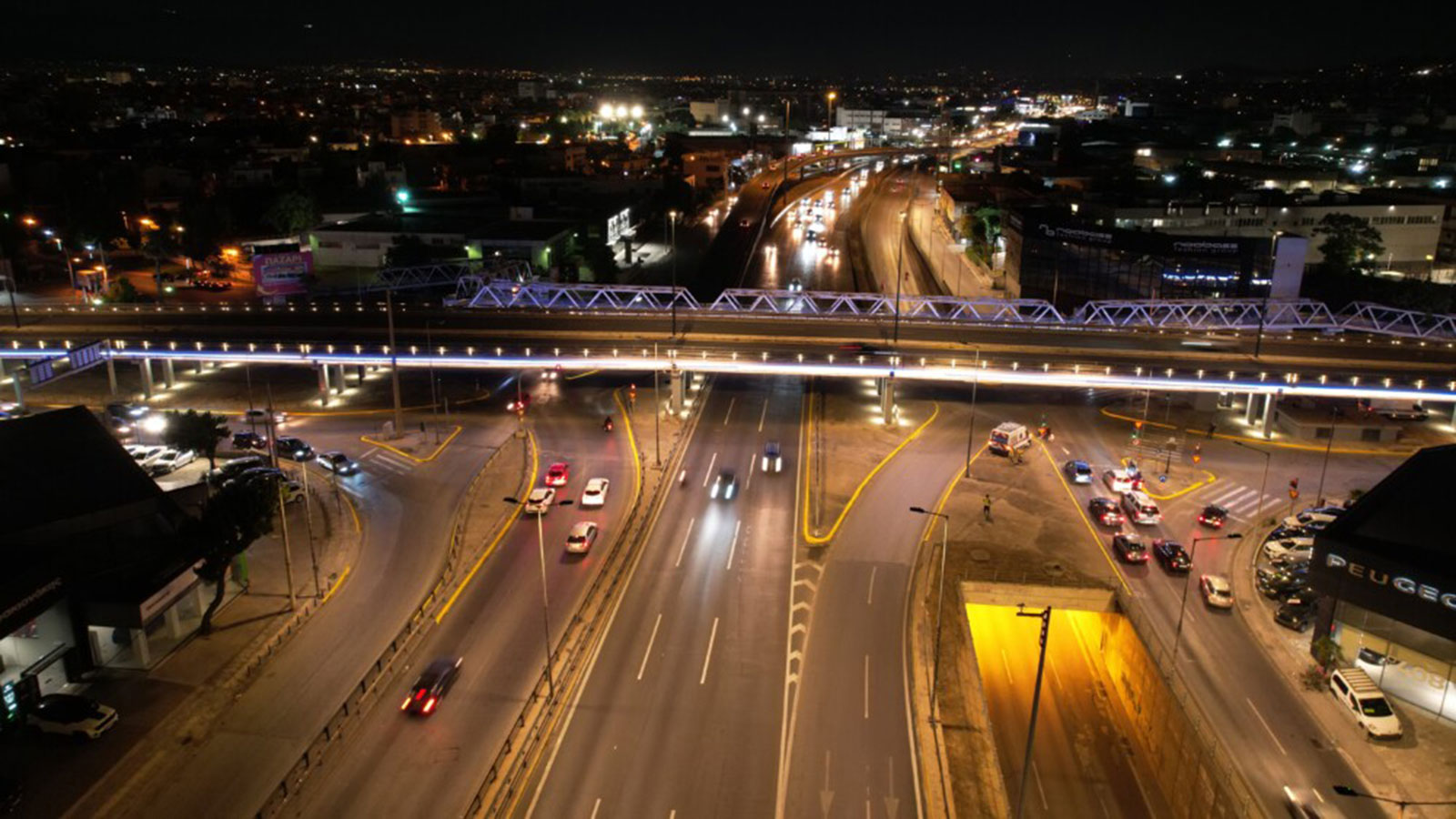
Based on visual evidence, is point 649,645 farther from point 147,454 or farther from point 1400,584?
point 147,454

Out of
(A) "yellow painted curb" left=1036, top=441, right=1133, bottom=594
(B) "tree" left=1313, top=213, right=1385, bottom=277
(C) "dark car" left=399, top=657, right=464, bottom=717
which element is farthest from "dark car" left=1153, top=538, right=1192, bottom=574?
(B) "tree" left=1313, top=213, right=1385, bottom=277

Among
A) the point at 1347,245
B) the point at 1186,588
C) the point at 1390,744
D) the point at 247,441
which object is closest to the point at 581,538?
the point at 247,441

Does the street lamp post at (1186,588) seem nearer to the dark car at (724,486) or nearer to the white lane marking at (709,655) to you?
the white lane marking at (709,655)

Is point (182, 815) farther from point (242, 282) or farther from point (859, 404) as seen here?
point (242, 282)

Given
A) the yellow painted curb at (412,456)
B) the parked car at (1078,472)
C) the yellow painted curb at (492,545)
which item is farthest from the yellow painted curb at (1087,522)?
the yellow painted curb at (412,456)

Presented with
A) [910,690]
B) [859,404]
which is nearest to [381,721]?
[910,690]
